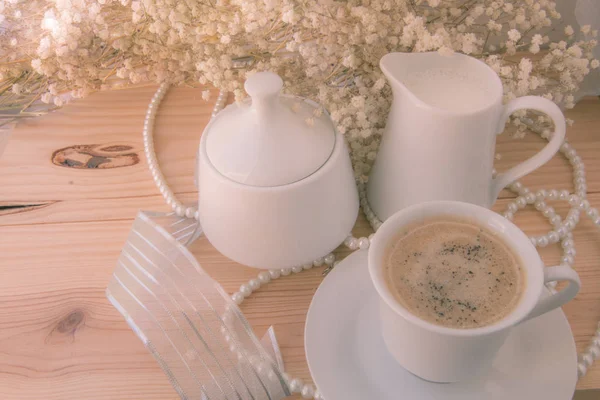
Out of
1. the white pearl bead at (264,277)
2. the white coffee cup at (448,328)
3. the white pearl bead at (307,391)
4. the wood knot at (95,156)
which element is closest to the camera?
the white coffee cup at (448,328)

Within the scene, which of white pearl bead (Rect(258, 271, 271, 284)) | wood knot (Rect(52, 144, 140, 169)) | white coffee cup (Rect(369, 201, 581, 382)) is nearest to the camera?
white coffee cup (Rect(369, 201, 581, 382))

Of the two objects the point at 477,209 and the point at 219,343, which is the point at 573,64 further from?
the point at 219,343

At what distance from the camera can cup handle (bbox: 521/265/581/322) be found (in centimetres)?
49

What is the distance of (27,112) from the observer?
3.05 feet

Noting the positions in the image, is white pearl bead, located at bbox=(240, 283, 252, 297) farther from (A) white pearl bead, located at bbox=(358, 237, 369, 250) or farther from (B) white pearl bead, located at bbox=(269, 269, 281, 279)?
(A) white pearl bead, located at bbox=(358, 237, 369, 250)

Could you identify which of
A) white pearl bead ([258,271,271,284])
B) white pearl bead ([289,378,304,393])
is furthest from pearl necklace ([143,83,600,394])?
white pearl bead ([289,378,304,393])

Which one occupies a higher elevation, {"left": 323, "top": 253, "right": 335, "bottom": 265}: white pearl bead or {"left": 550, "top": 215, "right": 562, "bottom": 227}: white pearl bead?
{"left": 323, "top": 253, "right": 335, "bottom": 265}: white pearl bead

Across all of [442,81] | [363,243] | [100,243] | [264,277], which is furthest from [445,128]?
[100,243]

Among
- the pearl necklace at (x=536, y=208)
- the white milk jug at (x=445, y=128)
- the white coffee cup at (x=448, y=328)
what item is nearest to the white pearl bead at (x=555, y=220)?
the pearl necklace at (x=536, y=208)

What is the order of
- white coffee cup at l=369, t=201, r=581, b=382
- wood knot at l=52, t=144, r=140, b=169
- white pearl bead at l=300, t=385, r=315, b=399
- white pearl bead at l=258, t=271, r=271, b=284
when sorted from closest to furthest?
white coffee cup at l=369, t=201, r=581, b=382
white pearl bead at l=300, t=385, r=315, b=399
white pearl bead at l=258, t=271, r=271, b=284
wood knot at l=52, t=144, r=140, b=169

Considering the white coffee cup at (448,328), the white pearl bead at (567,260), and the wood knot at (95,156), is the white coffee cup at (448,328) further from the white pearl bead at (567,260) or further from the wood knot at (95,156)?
the wood knot at (95,156)

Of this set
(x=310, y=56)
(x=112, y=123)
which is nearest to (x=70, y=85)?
(x=112, y=123)

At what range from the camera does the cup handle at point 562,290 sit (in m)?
0.49

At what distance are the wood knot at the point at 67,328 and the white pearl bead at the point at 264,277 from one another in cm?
22
